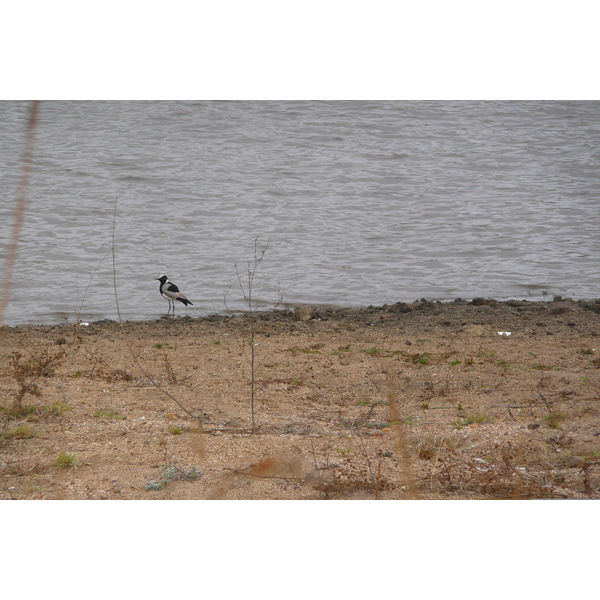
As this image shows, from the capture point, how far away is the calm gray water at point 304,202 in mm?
9945

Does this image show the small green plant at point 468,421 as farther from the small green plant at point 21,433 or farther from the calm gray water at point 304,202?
the calm gray water at point 304,202

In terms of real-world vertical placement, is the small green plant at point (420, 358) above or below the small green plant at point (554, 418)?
above

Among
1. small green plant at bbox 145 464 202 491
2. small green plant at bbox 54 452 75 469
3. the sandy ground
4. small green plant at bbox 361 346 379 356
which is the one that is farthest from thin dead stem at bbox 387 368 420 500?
small green plant at bbox 361 346 379 356

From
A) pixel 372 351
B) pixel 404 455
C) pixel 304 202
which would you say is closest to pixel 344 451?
pixel 404 455

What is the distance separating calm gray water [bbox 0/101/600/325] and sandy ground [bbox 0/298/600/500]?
2082 mm

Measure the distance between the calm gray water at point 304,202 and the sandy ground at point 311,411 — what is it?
2.08 m

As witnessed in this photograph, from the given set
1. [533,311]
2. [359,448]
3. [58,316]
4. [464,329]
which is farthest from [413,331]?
[58,316]

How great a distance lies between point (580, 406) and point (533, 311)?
139 inches

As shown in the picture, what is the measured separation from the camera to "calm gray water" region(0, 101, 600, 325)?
9.95 metres

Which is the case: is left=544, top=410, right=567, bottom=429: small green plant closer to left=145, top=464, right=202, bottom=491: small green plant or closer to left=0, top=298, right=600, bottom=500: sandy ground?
left=0, top=298, right=600, bottom=500: sandy ground

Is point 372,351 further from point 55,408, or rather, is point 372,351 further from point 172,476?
point 172,476

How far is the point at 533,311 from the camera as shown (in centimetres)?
809

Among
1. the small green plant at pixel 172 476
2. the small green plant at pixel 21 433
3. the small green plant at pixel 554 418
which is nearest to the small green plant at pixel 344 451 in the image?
the small green plant at pixel 172 476

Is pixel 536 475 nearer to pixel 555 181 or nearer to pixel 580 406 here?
pixel 580 406
